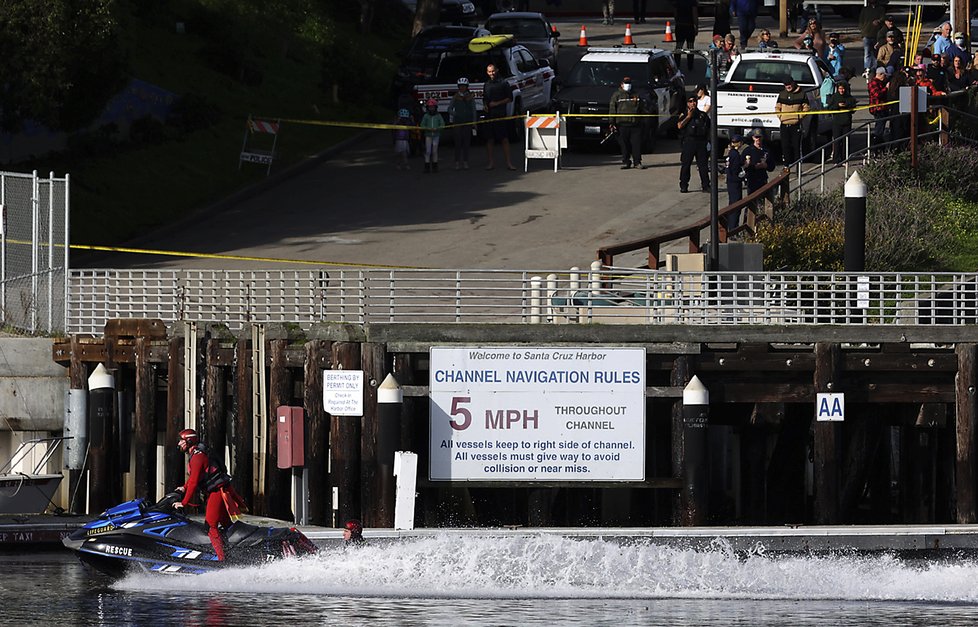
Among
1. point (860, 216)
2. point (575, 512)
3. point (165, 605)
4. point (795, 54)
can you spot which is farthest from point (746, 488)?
point (795, 54)

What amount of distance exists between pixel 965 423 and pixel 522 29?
1153 inches

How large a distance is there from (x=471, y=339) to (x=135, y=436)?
5.43 m

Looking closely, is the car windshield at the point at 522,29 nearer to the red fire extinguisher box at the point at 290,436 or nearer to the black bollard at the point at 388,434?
the red fire extinguisher box at the point at 290,436

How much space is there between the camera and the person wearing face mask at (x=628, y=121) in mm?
40938

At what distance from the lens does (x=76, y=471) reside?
29422mm

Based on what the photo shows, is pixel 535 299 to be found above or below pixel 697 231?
below

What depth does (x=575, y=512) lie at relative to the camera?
27797 millimetres

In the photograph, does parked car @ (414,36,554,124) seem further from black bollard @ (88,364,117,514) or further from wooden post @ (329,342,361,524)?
wooden post @ (329,342,361,524)

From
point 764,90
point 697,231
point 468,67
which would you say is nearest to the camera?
point 697,231

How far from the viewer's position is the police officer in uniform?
124ft

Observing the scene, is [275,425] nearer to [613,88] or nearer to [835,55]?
[613,88]

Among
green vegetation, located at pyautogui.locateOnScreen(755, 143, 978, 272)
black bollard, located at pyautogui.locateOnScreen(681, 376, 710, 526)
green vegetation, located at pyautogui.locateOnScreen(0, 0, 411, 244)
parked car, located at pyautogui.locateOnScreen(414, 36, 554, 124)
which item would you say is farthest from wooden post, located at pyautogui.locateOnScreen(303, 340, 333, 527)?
parked car, located at pyautogui.locateOnScreen(414, 36, 554, 124)

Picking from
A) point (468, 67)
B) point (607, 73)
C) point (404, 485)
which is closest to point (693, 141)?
point (607, 73)

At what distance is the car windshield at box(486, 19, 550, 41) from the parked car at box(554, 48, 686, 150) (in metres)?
9.08
